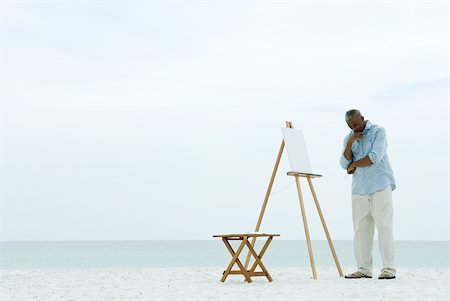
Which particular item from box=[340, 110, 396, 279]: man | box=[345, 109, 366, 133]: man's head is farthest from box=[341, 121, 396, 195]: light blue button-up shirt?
box=[345, 109, 366, 133]: man's head

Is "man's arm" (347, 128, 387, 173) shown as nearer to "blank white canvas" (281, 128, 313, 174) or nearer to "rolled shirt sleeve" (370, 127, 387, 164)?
"rolled shirt sleeve" (370, 127, 387, 164)

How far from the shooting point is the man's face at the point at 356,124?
23.3ft

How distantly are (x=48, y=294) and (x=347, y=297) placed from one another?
2.77m

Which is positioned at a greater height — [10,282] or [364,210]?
[364,210]

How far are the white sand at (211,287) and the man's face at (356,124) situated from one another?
1.59m

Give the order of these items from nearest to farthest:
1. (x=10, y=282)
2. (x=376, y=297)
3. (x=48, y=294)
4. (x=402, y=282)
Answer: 1. (x=376, y=297)
2. (x=48, y=294)
3. (x=402, y=282)
4. (x=10, y=282)

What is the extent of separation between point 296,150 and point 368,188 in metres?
1.01

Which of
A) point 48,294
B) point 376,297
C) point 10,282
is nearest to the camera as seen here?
point 376,297

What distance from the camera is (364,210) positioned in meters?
7.32

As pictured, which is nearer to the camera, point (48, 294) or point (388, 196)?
point (48, 294)

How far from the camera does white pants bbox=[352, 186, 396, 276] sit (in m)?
7.09

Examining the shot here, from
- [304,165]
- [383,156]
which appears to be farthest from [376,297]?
[304,165]

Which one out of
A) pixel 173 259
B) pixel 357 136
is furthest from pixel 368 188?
pixel 173 259

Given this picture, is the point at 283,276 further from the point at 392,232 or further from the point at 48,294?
the point at 48,294
